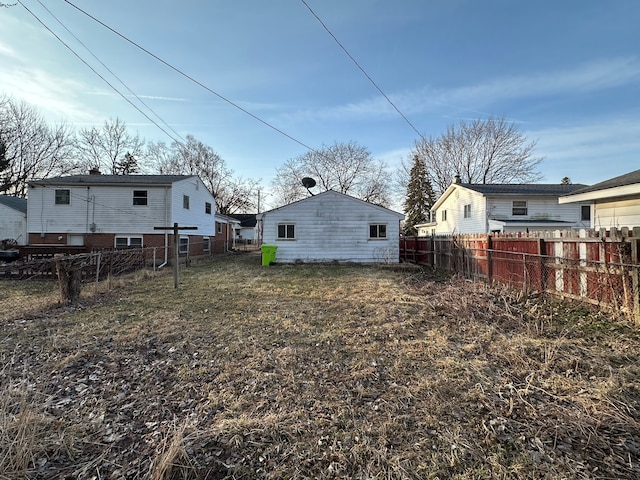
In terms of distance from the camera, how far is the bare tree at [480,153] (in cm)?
2861

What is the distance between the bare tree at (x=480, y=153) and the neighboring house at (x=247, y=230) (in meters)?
27.8

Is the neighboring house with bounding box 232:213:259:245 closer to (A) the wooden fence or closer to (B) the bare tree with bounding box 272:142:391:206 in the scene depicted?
(B) the bare tree with bounding box 272:142:391:206

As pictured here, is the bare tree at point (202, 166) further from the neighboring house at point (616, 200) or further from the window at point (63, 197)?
the neighboring house at point (616, 200)

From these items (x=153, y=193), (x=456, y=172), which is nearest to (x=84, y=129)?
(x=153, y=193)

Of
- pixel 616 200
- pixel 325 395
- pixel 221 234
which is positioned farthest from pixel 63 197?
pixel 616 200

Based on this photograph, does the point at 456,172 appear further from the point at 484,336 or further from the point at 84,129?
the point at 84,129

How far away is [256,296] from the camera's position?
7836 millimetres

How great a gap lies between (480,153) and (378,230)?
20.0 m

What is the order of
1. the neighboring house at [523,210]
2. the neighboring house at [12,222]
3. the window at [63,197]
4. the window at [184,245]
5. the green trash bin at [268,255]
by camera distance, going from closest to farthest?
the green trash bin at [268,255] → the window at [63,197] → the neighboring house at [523,210] → the window at [184,245] → the neighboring house at [12,222]

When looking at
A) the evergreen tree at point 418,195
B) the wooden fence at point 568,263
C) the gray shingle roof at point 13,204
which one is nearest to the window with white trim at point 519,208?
the wooden fence at point 568,263

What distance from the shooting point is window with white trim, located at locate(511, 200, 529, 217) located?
18328 millimetres

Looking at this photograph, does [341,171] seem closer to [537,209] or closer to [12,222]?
[537,209]

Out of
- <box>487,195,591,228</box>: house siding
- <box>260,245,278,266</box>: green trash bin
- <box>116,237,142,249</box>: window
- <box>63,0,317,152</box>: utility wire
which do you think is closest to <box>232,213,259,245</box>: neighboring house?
<box>116,237,142,249</box>: window

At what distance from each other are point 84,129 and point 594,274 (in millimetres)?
41651
